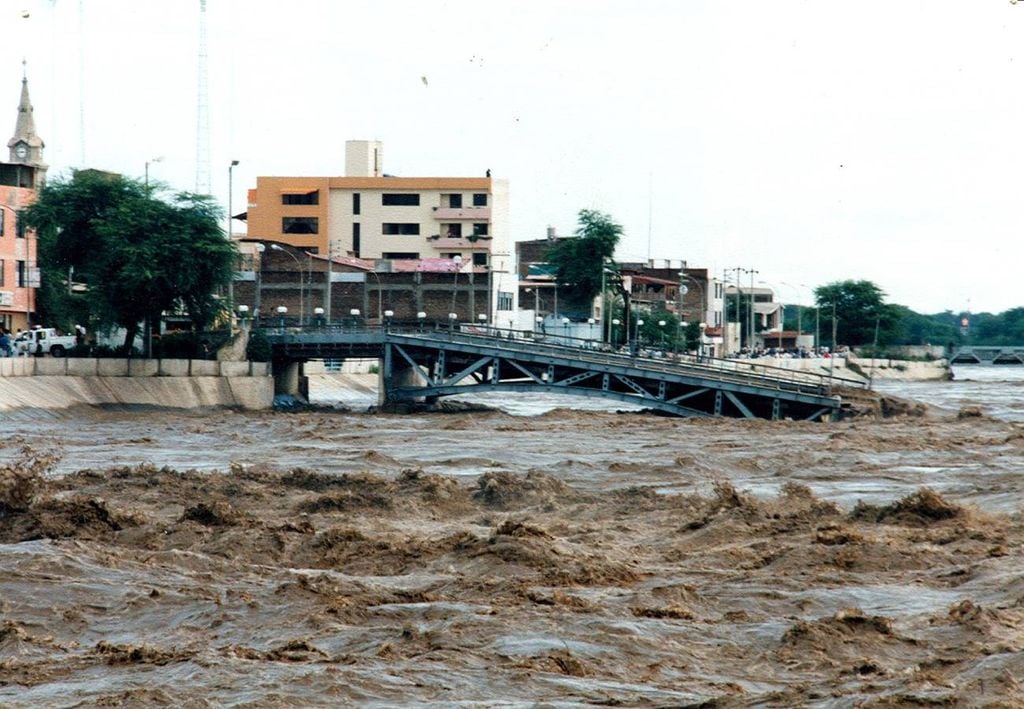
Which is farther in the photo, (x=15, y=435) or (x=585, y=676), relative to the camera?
(x=15, y=435)

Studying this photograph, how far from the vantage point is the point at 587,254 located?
13088 cm

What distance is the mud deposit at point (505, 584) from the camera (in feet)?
61.2

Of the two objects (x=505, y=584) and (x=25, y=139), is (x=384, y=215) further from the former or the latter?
(x=505, y=584)

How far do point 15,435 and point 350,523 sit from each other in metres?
26.6

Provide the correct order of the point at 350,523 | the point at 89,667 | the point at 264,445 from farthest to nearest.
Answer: the point at 264,445 < the point at 350,523 < the point at 89,667

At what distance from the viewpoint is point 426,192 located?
442 feet

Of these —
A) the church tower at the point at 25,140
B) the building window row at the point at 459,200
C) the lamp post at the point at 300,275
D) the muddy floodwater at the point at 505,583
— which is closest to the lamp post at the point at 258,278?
the lamp post at the point at 300,275

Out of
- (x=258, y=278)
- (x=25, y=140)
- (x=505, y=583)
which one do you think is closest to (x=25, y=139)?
(x=25, y=140)

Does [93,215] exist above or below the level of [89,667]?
above

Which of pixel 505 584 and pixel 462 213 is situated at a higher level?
pixel 462 213

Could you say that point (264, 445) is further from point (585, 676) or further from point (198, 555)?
point (585, 676)

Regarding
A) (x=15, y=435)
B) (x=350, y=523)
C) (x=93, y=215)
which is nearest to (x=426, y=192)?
(x=93, y=215)

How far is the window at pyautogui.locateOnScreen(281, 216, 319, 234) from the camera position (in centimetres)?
13762

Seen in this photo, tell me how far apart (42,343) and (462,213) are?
57.4 m
